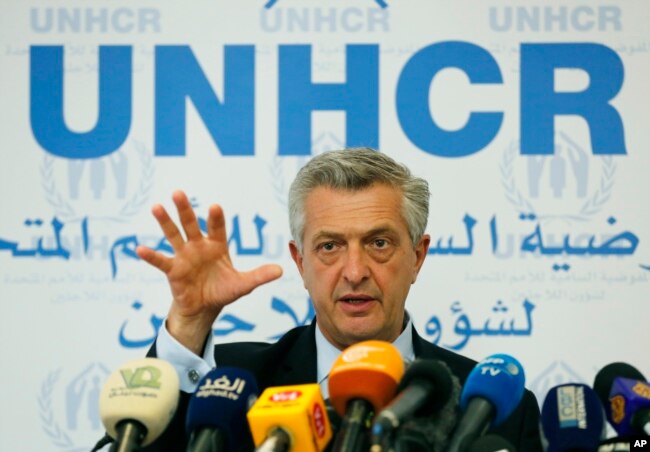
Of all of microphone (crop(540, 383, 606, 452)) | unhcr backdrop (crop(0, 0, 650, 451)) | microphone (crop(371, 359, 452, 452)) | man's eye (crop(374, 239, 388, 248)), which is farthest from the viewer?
unhcr backdrop (crop(0, 0, 650, 451))

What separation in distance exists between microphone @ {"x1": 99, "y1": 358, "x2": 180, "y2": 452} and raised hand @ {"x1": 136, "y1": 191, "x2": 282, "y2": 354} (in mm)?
544

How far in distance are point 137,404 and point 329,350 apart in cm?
122

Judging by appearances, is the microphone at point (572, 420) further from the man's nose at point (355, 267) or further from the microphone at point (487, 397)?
the man's nose at point (355, 267)

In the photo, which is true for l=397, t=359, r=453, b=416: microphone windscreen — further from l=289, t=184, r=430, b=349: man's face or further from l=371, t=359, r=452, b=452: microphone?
l=289, t=184, r=430, b=349: man's face

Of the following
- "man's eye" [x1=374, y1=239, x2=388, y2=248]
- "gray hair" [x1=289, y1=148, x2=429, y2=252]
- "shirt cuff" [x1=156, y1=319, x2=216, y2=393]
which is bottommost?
"shirt cuff" [x1=156, y1=319, x2=216, y2=393]

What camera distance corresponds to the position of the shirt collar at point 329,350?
2660mm

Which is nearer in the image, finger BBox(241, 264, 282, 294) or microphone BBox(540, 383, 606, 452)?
microphone BBox(540, 383, 606, 452)

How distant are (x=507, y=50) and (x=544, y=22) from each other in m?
0.17

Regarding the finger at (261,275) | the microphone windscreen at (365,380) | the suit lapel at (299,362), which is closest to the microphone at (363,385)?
the microphone windscreen at (365,380)

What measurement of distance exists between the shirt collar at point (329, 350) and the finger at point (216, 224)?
0.64 meters

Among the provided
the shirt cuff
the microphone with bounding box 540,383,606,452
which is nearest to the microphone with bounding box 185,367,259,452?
the microphone with bounding box 540,383,606,452

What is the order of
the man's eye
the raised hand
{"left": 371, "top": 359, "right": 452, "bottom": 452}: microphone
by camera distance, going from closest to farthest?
{"left": 371, "top": 359, "right": 452, "bottom": 452}: microphone
the raised hand
the man's eye

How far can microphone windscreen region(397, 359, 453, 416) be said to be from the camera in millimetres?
1368

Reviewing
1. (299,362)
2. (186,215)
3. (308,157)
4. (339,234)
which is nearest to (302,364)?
(299,362)
